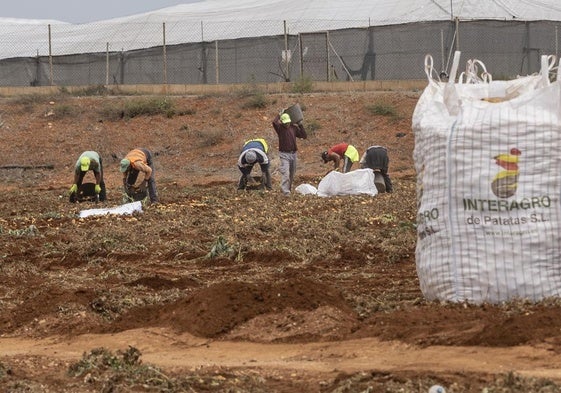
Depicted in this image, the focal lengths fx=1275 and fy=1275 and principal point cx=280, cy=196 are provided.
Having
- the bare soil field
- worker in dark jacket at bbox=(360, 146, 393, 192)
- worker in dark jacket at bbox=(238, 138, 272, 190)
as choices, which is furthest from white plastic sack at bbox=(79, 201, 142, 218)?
worker in dark jacket at bbox=(360, 146, 393, 192)

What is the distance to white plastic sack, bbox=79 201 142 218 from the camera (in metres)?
17.0

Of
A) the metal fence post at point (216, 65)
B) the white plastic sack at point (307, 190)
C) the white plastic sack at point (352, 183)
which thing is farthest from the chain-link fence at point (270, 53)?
the white plastic sack at point (352, 183)

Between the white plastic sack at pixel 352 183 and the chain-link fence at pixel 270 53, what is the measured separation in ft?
47.0

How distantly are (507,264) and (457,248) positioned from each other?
13.0 inches

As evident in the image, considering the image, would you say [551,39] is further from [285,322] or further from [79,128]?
[285,322]

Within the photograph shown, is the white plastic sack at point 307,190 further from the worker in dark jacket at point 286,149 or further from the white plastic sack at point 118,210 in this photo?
the white plastic sack at point 118,210

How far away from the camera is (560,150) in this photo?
315 inches

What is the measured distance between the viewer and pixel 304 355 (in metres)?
7.46

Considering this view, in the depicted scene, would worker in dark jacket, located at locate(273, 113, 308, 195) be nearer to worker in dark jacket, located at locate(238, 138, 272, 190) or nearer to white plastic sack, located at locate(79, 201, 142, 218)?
worker in dark jacket, located at locate(238, 138, 272, 190)

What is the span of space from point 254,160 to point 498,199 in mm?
13032

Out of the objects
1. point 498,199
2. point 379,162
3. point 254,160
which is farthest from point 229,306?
point 379,162

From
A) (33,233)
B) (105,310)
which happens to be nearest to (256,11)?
(33,233)

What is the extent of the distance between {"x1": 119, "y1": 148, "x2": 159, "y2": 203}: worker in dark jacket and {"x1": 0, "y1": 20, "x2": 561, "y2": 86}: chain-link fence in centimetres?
1638

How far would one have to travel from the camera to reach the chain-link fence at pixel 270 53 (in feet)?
113
